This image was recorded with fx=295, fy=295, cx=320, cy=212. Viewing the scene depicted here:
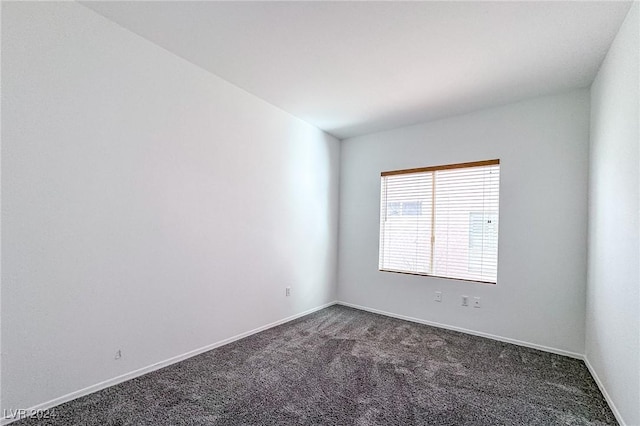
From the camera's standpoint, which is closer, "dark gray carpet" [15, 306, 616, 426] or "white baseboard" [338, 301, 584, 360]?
"dark gray carpet" [15, 306, 616, 426]

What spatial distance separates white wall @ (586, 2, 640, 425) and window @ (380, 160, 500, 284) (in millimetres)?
973

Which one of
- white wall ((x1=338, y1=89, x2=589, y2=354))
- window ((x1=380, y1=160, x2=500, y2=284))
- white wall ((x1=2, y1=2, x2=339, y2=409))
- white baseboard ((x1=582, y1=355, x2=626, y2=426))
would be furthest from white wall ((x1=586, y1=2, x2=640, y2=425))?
white wall ((x1=2, y1=2, x2=339, y2=409))

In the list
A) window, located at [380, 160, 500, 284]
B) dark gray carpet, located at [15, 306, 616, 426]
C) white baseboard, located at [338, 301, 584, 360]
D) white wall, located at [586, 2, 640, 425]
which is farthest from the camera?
window, located at [380, 160, 500, 284]

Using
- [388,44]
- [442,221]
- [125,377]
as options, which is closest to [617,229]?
[442,221]

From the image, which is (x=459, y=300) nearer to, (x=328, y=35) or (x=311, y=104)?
(x=311, y=104)

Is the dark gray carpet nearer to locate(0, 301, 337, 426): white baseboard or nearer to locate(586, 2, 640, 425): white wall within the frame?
locate(0, 301, 337, 426): white baseboard

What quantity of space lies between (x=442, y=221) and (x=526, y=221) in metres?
0.94

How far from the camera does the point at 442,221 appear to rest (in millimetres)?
3984

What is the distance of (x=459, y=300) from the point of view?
3.75m

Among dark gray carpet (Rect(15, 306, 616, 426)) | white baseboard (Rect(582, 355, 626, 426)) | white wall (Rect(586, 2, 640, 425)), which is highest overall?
white wall (Rect(586, 2, 640, 425))

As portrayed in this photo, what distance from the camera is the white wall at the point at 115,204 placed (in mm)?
1867

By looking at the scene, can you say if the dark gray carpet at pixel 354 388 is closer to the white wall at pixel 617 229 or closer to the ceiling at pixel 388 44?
the white wall at pixel 617 229

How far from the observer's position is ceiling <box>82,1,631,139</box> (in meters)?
2.04

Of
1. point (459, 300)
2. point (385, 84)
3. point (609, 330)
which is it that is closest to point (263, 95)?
point (385, 84)
